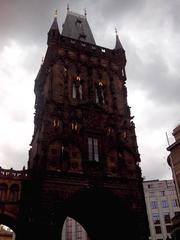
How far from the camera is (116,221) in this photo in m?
27.5

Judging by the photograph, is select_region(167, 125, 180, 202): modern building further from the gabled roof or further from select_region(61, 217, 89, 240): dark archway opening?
select_region(61, 217, 89, 240): dark archway opening

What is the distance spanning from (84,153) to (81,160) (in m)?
0.90

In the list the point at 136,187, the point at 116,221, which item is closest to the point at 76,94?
the point at 136,187

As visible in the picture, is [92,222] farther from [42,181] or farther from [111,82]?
[111,82]

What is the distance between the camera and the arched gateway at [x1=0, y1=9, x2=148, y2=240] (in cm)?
2478

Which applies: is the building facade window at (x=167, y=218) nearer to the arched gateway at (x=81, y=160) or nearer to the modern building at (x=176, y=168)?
the arched gateway at (x=81, y=160)

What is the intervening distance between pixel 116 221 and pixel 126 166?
19.3 ft

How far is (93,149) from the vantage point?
97.6 feet

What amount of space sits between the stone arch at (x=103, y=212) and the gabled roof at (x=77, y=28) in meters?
25.4

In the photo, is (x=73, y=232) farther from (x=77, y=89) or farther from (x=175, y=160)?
(x=175, y=160)

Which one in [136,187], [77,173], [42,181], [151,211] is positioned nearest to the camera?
[42,181]

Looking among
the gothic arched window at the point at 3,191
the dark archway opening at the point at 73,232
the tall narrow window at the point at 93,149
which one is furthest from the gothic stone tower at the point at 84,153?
the dark archway opening at the point at 73,232

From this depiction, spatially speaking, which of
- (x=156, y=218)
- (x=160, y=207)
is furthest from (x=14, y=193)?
(x=160, y=207)

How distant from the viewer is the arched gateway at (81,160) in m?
24.8
